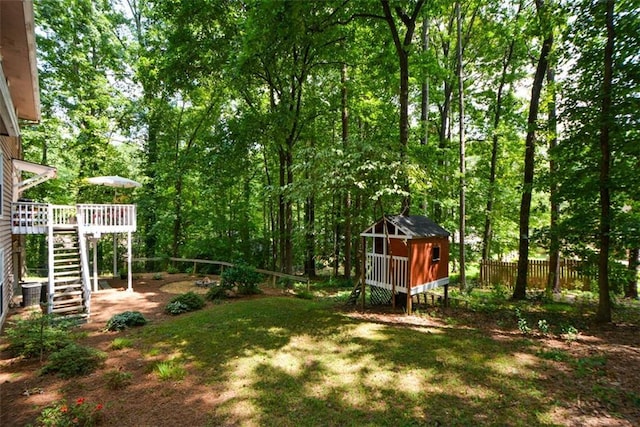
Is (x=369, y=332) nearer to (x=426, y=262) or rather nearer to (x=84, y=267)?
(x=426, y=262)

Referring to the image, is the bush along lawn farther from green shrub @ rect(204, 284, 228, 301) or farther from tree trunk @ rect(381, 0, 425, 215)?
tree trunk @ rect(381, 0, 425, 215)

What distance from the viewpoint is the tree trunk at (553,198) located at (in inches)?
320

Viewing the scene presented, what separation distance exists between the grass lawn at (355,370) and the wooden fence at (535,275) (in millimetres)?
9162

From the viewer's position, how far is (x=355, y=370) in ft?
17.0

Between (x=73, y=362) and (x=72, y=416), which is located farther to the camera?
(x=73, y=362)

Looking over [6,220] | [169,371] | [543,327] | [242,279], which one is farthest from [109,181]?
[543,327]

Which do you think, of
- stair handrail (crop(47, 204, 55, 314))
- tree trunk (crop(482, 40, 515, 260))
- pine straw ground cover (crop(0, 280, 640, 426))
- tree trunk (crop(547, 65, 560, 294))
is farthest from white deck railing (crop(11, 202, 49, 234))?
tree trunk (crop(482, 40, 515, 260))

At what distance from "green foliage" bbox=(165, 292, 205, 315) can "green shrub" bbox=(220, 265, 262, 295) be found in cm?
139

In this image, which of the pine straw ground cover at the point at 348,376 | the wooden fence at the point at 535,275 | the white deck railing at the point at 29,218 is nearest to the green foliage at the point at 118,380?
the pine straw ground cover at the point at 348,376

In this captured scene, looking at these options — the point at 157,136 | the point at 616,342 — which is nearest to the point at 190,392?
the point at 616,342

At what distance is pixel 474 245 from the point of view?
19.3 metres

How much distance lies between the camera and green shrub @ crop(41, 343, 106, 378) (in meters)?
5.26

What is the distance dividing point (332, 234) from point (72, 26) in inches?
758

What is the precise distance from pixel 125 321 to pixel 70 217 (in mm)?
6687
